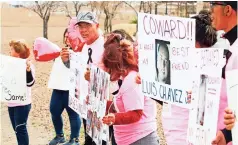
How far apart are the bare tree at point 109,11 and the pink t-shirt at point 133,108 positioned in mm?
743

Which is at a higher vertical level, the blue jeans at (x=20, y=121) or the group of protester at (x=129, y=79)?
the group of protester at (x=129, y=79)

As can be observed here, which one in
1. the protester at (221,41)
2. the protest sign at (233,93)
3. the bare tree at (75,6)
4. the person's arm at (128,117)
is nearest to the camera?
the protest sign at (233,93)

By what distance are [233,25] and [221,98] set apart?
345 mm

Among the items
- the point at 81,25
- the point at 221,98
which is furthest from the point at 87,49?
the point at 221,98

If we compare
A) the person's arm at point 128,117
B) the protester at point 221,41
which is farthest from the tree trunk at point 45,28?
the protester at point 221,41

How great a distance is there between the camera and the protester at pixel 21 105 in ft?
13.1

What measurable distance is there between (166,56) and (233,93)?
0.53 metres

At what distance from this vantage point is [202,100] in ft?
8.30

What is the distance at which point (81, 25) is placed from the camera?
11.7 feet

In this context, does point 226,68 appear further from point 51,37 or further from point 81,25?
point 51,37

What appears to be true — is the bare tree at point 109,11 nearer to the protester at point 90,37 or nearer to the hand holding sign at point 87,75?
the protester at point 90,37

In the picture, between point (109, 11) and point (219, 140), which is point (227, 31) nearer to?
point (219, 140)

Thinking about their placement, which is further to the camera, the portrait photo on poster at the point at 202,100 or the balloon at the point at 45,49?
the balloon at the point at 45,49

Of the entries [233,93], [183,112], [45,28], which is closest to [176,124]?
[183,112]
